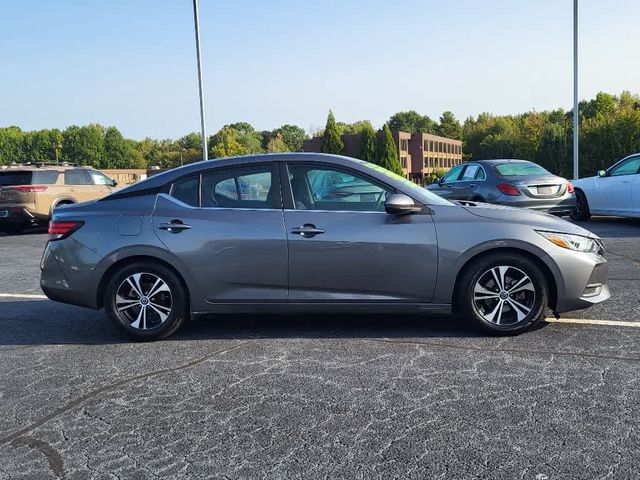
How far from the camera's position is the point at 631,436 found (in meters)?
3.09

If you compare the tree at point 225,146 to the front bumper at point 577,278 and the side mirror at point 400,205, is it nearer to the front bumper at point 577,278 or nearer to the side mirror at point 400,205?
the side mirror at point 400,205

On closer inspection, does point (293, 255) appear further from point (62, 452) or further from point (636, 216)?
point (636, 216)

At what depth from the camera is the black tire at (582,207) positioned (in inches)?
547

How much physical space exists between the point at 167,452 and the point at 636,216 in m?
11.6

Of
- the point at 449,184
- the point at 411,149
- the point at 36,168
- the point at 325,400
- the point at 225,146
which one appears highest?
the point at 225,146

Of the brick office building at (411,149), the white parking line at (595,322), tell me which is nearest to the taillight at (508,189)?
the white parking line at (595,322)

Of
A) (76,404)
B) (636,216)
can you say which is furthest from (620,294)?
(636,216)

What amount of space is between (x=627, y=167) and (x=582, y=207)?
1559mm

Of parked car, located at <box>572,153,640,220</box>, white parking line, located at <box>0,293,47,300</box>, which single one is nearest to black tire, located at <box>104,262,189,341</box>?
white parking line, located at <box>0,293,47,300</box>

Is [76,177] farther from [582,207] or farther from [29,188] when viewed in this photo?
[582,207]

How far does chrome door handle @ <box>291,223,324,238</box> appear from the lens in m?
4.91

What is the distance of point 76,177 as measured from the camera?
16594 mm

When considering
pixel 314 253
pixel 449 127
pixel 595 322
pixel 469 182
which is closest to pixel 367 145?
pixel 449 127

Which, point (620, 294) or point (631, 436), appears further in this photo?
point (620, 294)
